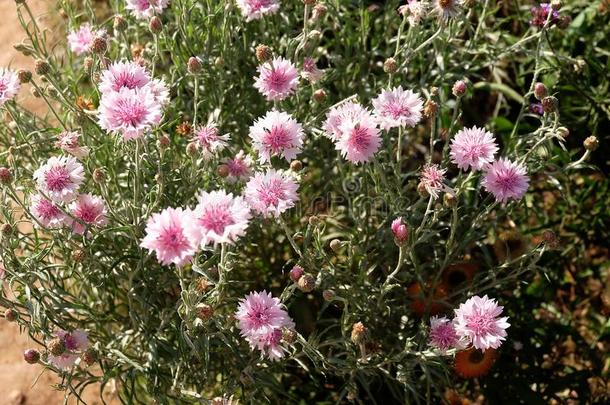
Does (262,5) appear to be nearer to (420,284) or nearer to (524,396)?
(420,284)

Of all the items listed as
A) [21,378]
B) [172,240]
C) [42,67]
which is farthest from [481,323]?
[21,378]

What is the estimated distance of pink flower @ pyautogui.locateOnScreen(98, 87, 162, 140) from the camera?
1.81 m

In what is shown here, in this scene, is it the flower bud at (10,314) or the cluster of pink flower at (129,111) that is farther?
the flower bud at (10,314)

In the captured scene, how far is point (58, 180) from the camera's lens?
6.45ft

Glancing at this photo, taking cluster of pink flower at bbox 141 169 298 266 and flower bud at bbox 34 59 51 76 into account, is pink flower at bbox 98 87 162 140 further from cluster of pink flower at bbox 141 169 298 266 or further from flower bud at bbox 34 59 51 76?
flower bud at bbox 34 59 51 76

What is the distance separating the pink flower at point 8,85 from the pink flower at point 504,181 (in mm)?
1261

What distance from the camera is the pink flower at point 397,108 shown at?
1985 millimetres

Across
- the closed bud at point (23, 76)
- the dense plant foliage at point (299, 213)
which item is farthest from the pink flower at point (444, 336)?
the closed bud at point (23, 76)

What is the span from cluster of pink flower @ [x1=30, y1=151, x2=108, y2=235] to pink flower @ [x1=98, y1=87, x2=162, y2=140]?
22 cm

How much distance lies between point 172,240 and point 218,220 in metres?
0.10

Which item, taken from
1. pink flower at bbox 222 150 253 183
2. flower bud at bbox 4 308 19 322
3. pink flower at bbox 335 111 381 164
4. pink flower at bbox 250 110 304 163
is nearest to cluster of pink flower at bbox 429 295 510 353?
pink flower at bbox 335 111 381 164

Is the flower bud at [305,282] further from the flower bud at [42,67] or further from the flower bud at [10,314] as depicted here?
the flower bud at [42,67]

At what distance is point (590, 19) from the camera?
3197 mm

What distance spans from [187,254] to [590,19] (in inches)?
88.1
